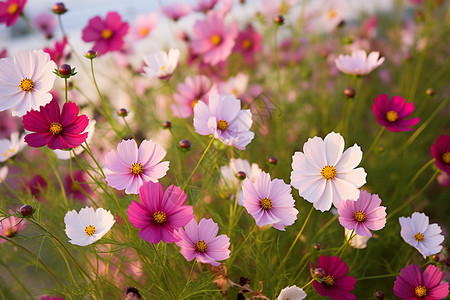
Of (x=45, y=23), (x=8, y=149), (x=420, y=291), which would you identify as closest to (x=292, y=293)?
(x=420, y=291)

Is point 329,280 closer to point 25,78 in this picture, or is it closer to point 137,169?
point 137,169

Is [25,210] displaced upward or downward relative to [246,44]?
downward

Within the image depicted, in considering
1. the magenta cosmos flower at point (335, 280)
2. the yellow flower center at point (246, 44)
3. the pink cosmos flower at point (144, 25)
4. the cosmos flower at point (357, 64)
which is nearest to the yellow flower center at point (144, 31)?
the pink cosmos flower at point (144, 25)

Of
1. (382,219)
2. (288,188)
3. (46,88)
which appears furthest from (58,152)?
(382,219)

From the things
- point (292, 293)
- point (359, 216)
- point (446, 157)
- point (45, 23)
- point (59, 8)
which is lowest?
point (292, 293)

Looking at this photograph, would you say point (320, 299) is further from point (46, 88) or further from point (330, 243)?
point (46, 88)

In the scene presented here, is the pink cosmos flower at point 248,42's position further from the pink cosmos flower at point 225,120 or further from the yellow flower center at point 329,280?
the yellow flower center at point 329,280

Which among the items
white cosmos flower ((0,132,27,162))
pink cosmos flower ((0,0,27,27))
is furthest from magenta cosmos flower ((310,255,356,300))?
pink cosmos flower ((0,0,27,27))
